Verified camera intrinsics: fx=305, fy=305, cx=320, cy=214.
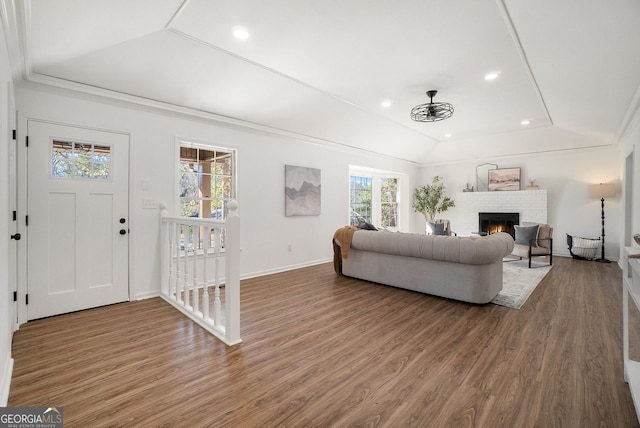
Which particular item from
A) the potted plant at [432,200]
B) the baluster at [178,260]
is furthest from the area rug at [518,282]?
the baluster at [178,260]

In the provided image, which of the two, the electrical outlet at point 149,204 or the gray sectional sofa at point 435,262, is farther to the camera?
the electrical outlet at point 149,204

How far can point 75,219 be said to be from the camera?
321 centimetres

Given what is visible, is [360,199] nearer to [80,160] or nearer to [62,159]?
[80,160]

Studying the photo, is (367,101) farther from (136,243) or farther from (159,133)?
(136,243)

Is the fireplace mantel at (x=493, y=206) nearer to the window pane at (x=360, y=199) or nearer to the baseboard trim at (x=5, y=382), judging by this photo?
the window pane at (x=360, y=199)

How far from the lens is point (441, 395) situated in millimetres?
1839

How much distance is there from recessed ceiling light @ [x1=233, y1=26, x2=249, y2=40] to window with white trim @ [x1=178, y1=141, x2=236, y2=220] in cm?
173

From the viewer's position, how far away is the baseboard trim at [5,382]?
5.48 ft

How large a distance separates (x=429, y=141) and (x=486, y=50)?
4369mm

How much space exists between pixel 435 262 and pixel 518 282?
1665 mm

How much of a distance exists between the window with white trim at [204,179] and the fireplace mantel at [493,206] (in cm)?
613

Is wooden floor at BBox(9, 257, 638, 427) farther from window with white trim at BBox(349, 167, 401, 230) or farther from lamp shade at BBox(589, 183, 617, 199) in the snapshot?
window with white trim at BBox(349, 167, 401, 230)

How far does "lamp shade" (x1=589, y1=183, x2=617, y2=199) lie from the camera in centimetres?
601

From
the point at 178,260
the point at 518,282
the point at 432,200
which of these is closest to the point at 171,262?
the point at 178,260
